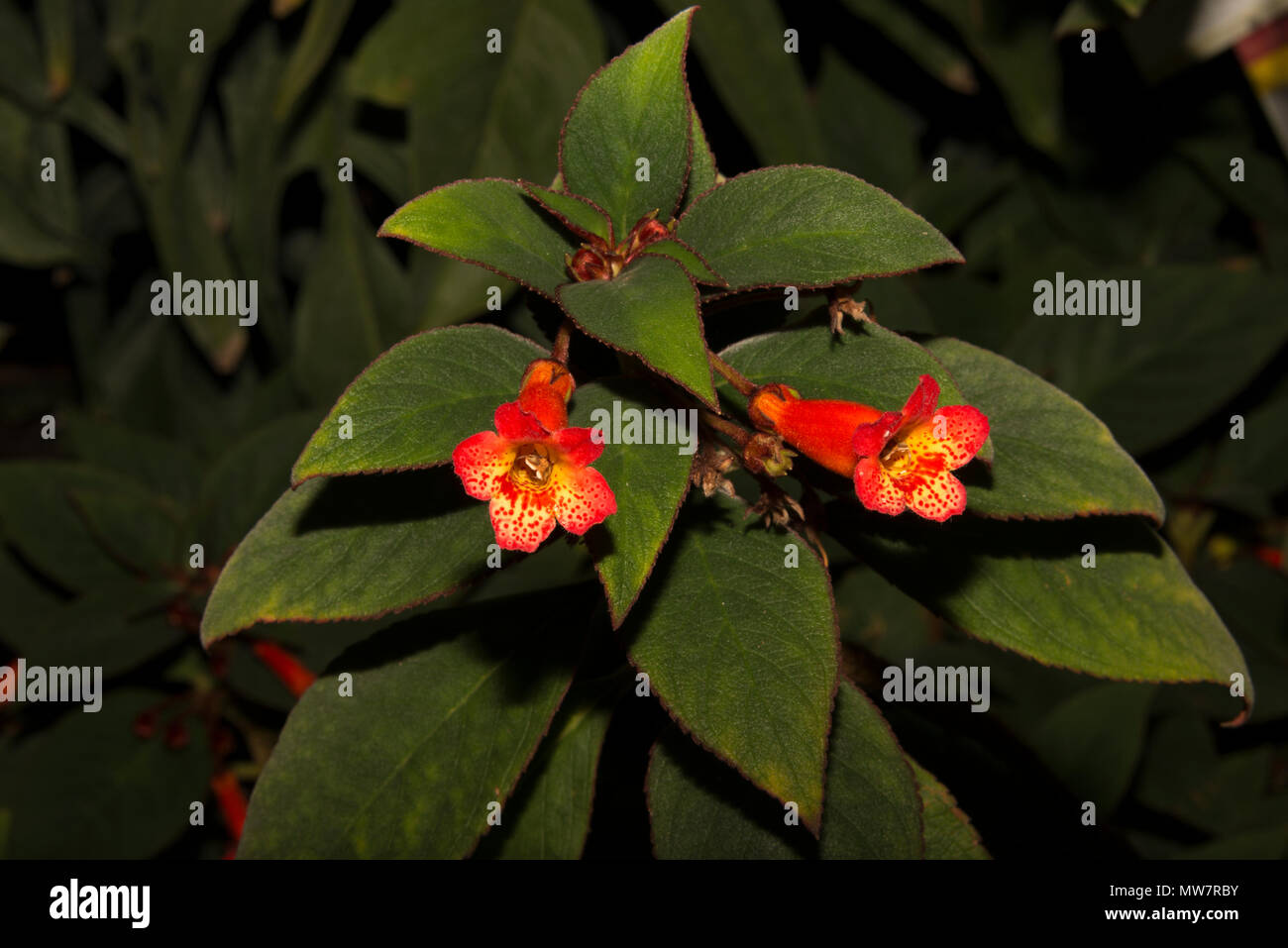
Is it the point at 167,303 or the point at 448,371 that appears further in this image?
the point at 167,303

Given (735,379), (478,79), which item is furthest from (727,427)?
(478,79)

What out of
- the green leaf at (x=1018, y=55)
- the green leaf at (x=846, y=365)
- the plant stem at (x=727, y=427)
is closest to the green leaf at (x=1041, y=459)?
the green leaf at (x=846, y=365)

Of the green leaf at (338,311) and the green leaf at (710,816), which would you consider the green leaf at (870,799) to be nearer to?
the green leaf at (710,816)

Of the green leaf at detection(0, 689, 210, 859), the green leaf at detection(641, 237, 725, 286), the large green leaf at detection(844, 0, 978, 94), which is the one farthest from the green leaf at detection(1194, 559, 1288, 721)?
the green leaf at detection(0, 689, 210, 859)

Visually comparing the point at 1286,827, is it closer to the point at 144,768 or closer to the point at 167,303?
the point at 144,768

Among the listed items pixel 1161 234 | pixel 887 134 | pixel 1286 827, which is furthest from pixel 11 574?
pixel 1161 234

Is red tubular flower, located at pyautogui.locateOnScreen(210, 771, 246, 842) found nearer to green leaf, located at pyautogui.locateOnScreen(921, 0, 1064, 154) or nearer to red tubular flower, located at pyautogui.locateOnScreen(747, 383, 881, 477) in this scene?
red tubular flower, located at pyautogui.locateOnScreen(747, 383, 881, 477)
